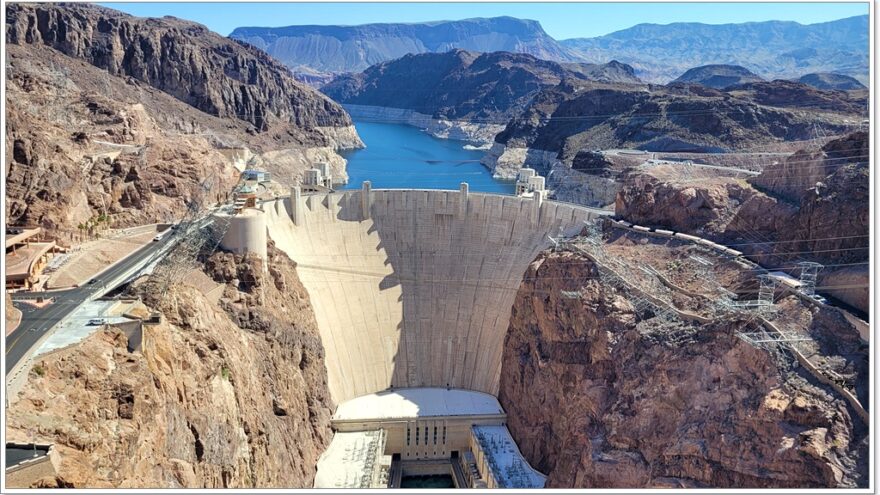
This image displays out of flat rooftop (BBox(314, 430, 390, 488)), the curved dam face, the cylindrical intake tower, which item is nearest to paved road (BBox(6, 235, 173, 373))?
the cylindrical intake tower

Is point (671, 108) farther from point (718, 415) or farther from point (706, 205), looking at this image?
point (718, 415)

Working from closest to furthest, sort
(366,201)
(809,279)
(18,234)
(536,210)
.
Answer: (809,279), (18,234), (536,210), (366,201)

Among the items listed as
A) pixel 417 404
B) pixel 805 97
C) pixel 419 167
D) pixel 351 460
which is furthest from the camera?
pixel 419 167

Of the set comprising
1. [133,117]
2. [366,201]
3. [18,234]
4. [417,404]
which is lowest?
[417,404]

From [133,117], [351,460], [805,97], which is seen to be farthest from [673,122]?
[351,460]

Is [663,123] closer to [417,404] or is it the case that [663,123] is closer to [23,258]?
[417,404]

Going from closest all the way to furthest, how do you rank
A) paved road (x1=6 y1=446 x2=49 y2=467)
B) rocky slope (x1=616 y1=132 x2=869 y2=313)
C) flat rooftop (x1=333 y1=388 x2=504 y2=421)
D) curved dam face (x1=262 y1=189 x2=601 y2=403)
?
paved road (x1=6 y1=446 x2=49 y2=467)
rocky slope (x1=616 y1=132 x2=869 y2=313)
flat rooftop (x1=333 y1=388 x2=504 y2=421)
curved dam face (x1=262 y1=189 x2=601 y2=403)

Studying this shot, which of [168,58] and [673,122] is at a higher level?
[168,58]

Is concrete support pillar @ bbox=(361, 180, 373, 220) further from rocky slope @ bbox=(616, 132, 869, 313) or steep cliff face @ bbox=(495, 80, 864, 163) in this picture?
steep cliff face @ bbox=(495, 80, 864, 163)
